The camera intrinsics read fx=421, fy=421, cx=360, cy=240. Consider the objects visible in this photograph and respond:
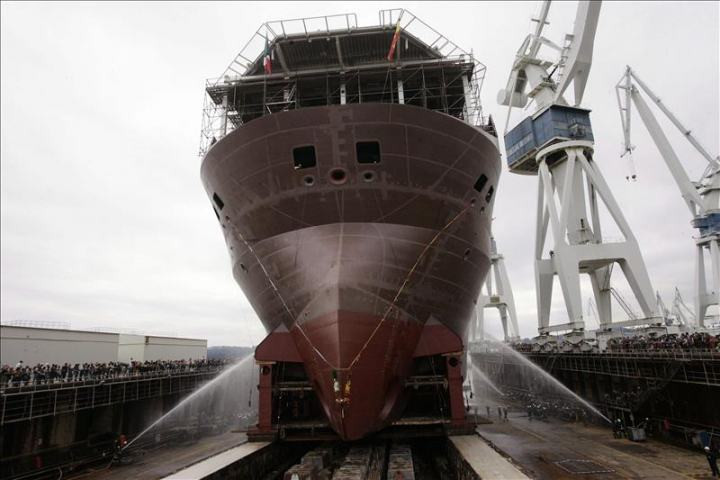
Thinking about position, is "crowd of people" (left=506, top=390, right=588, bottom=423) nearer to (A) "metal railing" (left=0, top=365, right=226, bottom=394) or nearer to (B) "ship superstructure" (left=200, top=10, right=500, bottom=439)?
(B) "ship superstructure" (left=200, top=10, right=500, bottom=439)

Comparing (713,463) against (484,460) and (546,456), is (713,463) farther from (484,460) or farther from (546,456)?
(484,460)

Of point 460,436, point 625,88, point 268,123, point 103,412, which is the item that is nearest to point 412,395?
point 460,436

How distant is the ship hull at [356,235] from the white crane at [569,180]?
19.7m

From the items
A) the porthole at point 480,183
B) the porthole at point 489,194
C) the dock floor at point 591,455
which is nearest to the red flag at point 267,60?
the porthole at point 480,183

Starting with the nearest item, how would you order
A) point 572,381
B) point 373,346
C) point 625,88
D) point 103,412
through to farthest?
point 373,346 → point 103,412 → point 572,381 → point 625,88

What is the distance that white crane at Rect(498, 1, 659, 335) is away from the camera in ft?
92.3

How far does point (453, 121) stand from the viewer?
1220 cm

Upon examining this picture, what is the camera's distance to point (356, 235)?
11422 millimetres

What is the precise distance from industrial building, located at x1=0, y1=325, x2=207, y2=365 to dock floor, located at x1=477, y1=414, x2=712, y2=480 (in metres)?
25.3

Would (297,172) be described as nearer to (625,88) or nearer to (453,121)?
(453,121)

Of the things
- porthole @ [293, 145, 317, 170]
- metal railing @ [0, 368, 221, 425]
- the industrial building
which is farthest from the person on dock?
the industrial building

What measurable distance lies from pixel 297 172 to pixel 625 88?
133 ft

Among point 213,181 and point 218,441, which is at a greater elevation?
point 213,181

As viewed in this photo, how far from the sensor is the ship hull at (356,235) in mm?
10648
